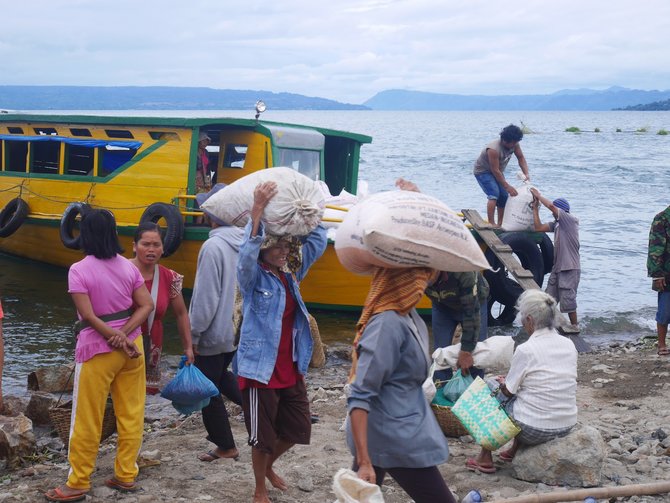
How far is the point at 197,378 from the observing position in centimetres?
529

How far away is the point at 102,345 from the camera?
4.79 meters

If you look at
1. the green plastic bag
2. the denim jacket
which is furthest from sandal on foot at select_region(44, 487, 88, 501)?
the green plastic bag

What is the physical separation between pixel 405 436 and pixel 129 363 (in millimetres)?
2001

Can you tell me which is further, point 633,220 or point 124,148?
point 633,220

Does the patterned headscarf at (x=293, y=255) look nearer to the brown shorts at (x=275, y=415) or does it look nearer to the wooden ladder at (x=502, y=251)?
the brown shorts at (x=275, y=415)

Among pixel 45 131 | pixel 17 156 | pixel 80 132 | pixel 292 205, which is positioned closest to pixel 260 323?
pixel 292 205

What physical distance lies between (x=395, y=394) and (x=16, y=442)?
340 centimetres

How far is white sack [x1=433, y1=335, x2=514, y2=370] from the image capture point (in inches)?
227

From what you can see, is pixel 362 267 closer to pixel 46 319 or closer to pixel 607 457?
pixel 607 457

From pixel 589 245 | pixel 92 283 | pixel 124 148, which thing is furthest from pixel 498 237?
pixel 589 245

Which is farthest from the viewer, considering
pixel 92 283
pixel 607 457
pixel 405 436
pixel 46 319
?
pixel 46 319

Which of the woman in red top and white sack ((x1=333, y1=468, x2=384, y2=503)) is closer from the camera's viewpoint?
white sack ((x1=333, y1=468, x2=384, y2=503))

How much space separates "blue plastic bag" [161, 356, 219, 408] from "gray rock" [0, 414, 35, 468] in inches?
51.0

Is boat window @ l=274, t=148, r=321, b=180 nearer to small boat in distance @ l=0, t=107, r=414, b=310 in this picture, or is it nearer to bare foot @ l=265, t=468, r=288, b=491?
small boat in distance @ l=0, t=107, r=414, b=310
